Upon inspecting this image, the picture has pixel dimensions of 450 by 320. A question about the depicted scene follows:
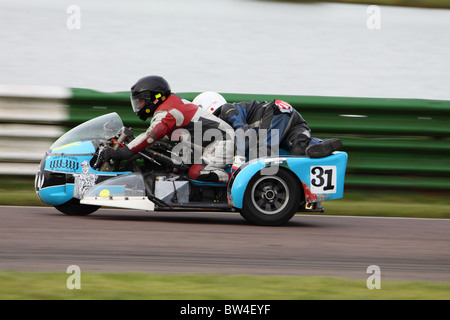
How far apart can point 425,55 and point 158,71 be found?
4.51 meters

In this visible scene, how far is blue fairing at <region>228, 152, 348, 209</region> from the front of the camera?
23.4 feet

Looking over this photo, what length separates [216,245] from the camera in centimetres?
608

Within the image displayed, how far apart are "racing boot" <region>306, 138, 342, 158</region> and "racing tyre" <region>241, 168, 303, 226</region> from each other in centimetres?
33

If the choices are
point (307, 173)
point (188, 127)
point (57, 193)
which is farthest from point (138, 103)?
point (307, 173)

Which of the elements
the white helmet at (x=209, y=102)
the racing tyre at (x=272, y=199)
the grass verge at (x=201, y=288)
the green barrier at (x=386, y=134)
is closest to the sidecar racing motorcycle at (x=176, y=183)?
the racing tyre at (x=272, y=199)

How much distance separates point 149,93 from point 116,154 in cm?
75

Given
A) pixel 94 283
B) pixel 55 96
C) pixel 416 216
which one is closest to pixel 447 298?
pixel 94 283

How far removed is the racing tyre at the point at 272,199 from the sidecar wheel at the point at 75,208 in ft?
5.63

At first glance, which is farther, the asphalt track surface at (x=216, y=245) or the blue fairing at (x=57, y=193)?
the blue fairing at (x=57, y=193)

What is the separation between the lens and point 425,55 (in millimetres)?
11938

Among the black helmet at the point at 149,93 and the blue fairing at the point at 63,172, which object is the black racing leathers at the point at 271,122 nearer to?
the black helmet at the point at 149,93

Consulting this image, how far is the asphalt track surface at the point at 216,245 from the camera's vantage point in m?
5.22

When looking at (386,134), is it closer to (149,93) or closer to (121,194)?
(149,93)

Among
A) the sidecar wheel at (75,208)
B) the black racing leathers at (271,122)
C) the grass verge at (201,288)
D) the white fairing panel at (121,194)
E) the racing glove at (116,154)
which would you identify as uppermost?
the black racing leathers at (271,122)
